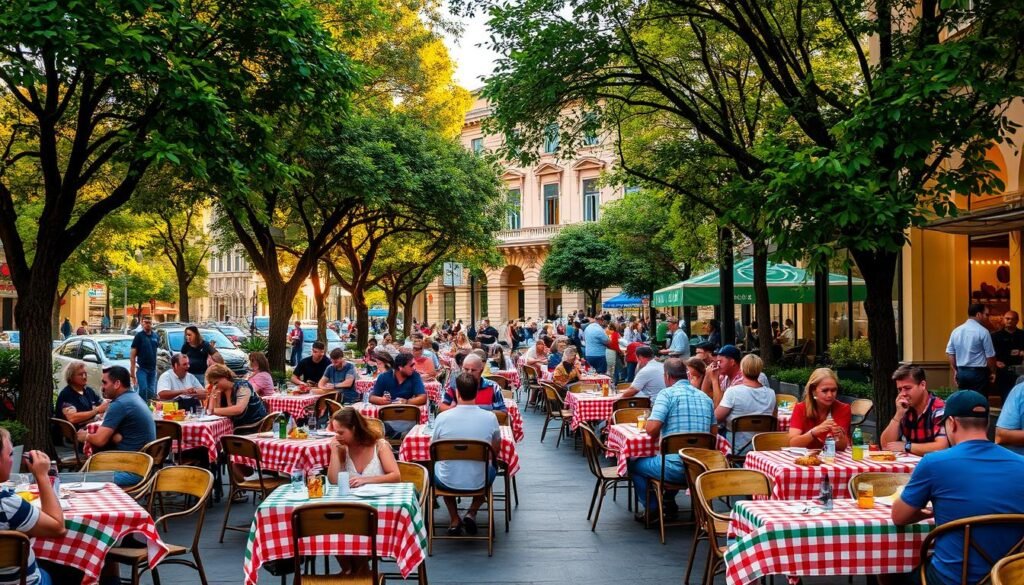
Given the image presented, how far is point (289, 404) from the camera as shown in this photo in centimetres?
1298

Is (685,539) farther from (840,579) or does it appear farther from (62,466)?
(62,466)

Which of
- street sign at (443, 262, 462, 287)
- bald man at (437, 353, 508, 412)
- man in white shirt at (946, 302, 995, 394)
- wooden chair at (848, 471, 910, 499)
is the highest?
street sign at (443, 262, 462, 287)

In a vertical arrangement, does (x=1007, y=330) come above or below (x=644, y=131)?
below

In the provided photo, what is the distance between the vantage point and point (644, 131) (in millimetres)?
21781

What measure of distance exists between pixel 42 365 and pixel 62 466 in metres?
1.56

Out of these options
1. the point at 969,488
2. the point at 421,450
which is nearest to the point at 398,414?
the point at 421,450

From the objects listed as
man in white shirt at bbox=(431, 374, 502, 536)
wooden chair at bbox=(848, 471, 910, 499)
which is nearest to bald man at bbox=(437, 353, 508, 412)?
man in white shirt at bbox=(431, 374, 502, 536)

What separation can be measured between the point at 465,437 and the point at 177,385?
5202mm

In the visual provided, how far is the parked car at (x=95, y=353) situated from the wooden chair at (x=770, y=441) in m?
14.8

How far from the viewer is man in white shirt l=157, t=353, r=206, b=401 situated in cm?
1173

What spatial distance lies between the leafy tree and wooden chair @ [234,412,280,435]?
118ft

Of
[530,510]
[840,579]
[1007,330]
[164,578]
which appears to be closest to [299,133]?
[530,510]

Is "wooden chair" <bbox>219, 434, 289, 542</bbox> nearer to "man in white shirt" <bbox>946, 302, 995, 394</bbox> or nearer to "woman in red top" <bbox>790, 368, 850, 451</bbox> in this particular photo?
"woman in red top" <bbox>790, 368, 850, 451</bbox>

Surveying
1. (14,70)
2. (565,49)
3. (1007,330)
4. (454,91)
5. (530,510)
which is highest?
(454,91)
